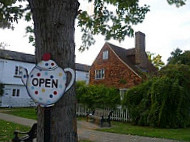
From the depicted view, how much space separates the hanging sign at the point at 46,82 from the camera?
271 cm

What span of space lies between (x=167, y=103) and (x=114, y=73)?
1102cm

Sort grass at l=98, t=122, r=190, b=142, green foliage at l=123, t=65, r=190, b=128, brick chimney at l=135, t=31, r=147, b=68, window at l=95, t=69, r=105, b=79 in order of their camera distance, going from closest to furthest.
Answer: grass at l=98, t=122, r=190, b=142 → green foliage at l=123, t=65, r=190, b=128 → brick chimney at l=135, t=31, r=147, b=68 → window at l=95, t=69, r=105, b=79

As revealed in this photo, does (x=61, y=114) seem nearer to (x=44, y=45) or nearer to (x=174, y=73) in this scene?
(x=44, y=45)

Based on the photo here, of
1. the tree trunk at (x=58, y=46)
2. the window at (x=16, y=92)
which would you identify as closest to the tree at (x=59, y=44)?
the tree trunk at (x=58, y=46)

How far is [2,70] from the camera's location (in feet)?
101

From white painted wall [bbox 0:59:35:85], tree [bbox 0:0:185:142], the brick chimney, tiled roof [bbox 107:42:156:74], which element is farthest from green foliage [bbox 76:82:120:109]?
tree [bbox 0:0:185:142]

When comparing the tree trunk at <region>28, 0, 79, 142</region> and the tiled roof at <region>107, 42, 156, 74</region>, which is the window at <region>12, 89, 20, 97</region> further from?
the tree trunk at <region>28, 0, 79, 142</region>

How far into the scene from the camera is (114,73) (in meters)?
26.8

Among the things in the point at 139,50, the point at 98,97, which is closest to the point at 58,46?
the point at 98,97

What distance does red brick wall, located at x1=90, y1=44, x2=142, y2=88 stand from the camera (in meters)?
24.8

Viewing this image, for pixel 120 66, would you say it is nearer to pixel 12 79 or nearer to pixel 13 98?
pixel 12 79

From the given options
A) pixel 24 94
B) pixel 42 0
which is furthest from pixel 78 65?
pixel 42 0

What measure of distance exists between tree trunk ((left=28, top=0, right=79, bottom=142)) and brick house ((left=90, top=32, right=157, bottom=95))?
21410mm

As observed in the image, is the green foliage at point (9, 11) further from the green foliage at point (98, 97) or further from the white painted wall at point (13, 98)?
the white painted wall at point (13, 98)
